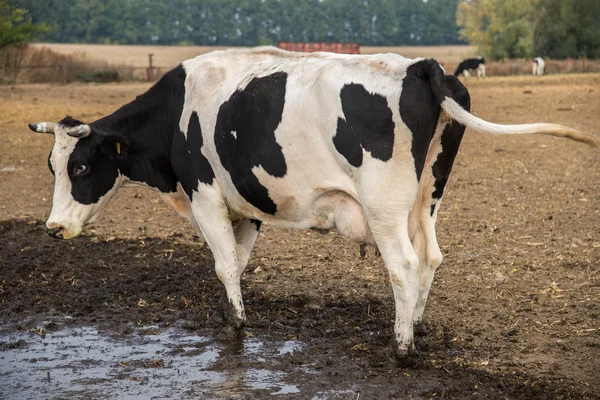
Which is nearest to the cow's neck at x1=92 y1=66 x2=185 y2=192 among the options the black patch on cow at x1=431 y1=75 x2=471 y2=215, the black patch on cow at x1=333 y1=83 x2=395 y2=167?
the black patch on cow at x1=333 y1=83 x2=395 y2=167

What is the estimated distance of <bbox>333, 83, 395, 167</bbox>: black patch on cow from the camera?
199 inches

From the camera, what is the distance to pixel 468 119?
489 centimetres

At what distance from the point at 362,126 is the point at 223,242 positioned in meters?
1.66

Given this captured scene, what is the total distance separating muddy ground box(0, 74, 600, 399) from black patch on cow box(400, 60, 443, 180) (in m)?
1.42

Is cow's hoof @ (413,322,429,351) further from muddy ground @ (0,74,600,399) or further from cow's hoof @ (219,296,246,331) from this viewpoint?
cow's hoof @ (219,296,246,331)

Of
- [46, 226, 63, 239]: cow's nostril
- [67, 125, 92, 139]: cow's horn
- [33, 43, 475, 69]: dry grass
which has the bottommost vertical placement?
[33, 43, 475, 69]: dry grass

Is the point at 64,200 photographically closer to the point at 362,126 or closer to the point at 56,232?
the point at 56,232

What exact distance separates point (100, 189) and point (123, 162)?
28 cm

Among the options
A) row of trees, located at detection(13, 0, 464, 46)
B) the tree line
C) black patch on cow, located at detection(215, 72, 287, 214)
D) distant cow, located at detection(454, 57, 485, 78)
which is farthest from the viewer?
row of trees, located at detection(13, 0, 464, 46)

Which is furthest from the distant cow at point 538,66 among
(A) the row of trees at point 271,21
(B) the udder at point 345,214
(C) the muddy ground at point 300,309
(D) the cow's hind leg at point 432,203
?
(A) the row of trees at point 271,21

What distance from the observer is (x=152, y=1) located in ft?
574

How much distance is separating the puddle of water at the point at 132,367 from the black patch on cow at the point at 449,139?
155 cm

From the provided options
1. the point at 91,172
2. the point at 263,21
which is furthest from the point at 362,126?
the point at 263,21

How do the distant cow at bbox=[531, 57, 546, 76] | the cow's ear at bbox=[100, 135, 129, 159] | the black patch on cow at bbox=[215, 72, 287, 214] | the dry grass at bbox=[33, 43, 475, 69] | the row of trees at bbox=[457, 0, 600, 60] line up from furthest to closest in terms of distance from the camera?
the dry grass at bbox=[33, 43, 475, 69] < the row of trees at bbox=[457, 0, 600, 60] < the distant cow at bbox=[531, 57, 546, 76] < the cow's ear at bbox=[100, 135, 129, 159] < the black patch on cow at bbox=[215, 72, 287, 214]
